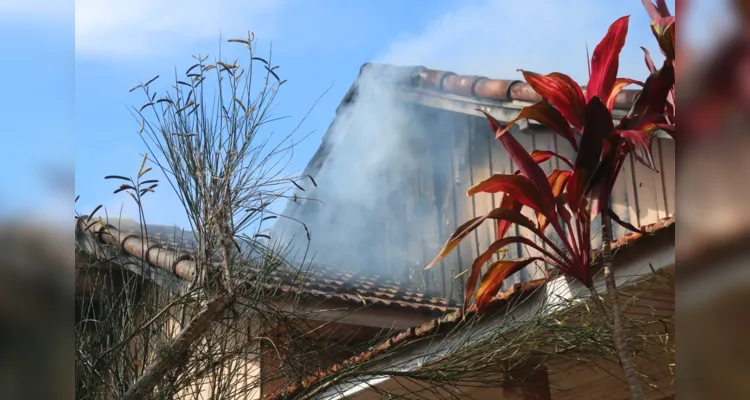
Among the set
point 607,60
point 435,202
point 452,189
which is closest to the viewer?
point 607,60

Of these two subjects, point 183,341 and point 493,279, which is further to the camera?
point 493,279

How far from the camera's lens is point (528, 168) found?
2.92 metres

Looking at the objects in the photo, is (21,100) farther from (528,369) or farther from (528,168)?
(528,369)

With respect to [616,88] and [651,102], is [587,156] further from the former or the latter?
[616,88]

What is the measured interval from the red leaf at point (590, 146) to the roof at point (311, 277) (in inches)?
34.4

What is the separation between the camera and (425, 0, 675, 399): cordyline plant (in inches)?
107

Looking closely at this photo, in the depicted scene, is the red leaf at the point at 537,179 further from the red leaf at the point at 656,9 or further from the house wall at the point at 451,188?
the house wall at the point at 451,188

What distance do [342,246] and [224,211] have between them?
5296 millimetres

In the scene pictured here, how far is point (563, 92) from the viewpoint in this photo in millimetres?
2959

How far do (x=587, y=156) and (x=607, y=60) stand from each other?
473mm

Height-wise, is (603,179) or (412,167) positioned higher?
(412,167)

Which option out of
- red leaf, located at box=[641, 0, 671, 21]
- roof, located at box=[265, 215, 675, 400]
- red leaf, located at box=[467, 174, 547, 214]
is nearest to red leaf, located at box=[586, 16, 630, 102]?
red leaf, located at box=[641, 0, 671, 21]

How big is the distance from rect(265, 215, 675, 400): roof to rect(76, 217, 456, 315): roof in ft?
0.38

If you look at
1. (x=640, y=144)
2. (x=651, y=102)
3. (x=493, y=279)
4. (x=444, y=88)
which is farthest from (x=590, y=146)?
(x=444, y=88)
